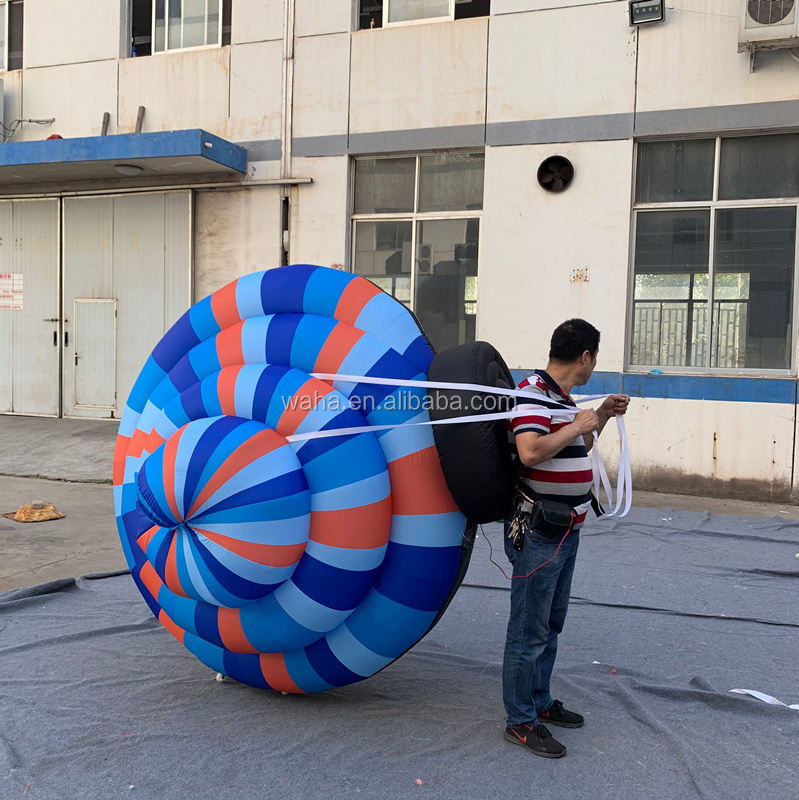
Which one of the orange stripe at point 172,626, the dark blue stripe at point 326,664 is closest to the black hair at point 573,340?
the dark blue stripe at point 326,664

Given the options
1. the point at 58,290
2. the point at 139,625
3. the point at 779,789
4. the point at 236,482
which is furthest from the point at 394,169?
the point at 779,789

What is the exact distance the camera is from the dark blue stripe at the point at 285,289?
3.48 m

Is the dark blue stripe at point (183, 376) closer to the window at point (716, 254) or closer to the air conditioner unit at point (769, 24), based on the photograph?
the window at point (716, 254)

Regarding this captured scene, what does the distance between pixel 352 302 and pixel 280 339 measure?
1.15 ft

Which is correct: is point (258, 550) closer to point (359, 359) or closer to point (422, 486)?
point (422, 486)

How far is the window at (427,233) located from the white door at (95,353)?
3952mm

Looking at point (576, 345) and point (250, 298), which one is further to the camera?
point (250, 298)

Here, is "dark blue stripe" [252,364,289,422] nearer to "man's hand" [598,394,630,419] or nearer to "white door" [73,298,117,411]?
"man's hand" [598,394,630,419]

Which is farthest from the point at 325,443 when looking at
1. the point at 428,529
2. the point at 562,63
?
the point at 562,63

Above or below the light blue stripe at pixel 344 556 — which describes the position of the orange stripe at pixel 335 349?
above

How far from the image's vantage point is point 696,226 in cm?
893

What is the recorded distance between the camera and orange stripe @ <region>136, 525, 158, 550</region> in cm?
338

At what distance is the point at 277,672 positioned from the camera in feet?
11.3

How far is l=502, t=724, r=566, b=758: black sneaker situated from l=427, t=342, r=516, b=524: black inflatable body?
0.89m
